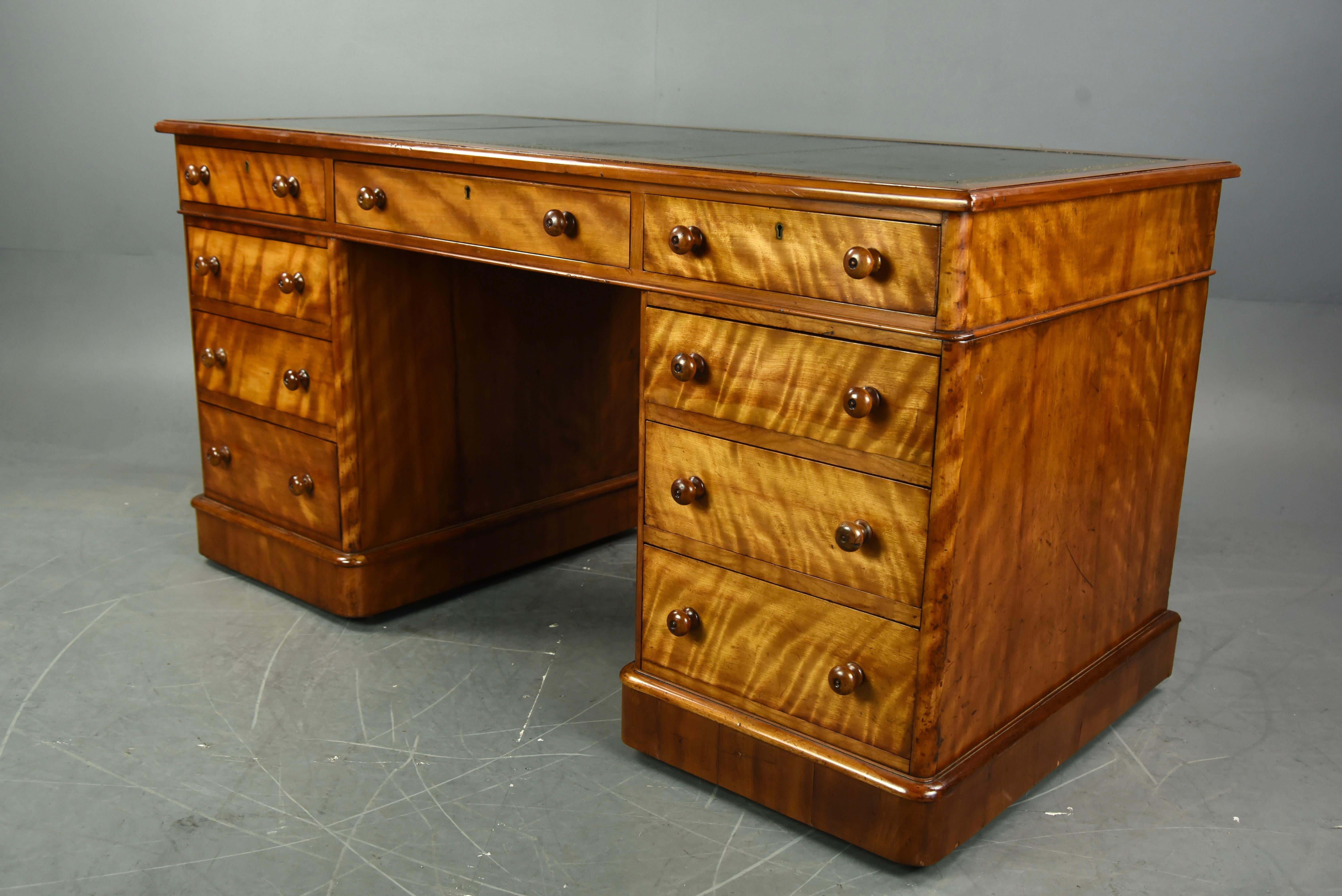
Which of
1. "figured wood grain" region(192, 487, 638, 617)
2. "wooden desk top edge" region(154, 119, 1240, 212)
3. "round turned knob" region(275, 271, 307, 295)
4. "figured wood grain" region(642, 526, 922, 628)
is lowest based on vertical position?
"figured wood grain" region(192, 487, 638, 617)

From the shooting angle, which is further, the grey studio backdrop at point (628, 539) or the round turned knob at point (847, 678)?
the grey studio backdrop at point (628, 539)

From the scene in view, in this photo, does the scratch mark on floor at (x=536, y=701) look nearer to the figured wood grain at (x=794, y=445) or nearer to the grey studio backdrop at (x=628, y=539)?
the grey studio backdrop at (x=628, y=539)

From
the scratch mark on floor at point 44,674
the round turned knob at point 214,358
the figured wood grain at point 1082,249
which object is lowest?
the scratch mark on floor at point 44,674

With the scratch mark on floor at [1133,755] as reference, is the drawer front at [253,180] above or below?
above

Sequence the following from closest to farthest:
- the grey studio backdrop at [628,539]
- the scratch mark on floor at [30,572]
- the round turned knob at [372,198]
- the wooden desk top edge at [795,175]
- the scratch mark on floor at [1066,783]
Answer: the wooden desk top edge at [795,175] < the grey studio backdrop at [628,539] < the scratch mark on floor at [1066,783] < the round turned knob at [372,198] < the scratch mark on floor at [30,572]

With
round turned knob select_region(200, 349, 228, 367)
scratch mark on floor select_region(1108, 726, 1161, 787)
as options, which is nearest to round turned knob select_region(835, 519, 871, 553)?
scratch mark on floor select_region(1108, 726, 1161, 787)

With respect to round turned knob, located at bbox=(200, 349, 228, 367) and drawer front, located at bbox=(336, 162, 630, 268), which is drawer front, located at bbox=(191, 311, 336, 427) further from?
drawer front, located at bbox=(336, 162, 630, 268)

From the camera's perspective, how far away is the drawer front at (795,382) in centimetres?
Result: 168

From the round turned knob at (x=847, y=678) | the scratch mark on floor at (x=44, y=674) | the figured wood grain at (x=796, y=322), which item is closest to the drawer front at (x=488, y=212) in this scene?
the figured wood grain at (x=796, y=322)

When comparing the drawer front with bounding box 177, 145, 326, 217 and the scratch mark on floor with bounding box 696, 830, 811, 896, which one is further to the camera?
the drawer front with bounding box 177, 145, 326, 217

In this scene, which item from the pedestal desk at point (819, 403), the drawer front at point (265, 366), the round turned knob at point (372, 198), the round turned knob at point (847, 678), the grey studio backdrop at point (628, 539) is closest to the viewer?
the pedestal desk at point (819, 403)

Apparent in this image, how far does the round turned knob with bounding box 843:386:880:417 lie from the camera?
170 cm

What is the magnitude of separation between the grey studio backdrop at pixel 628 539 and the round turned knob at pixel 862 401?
2.21ft

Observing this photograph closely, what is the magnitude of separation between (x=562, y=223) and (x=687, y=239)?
27cm
